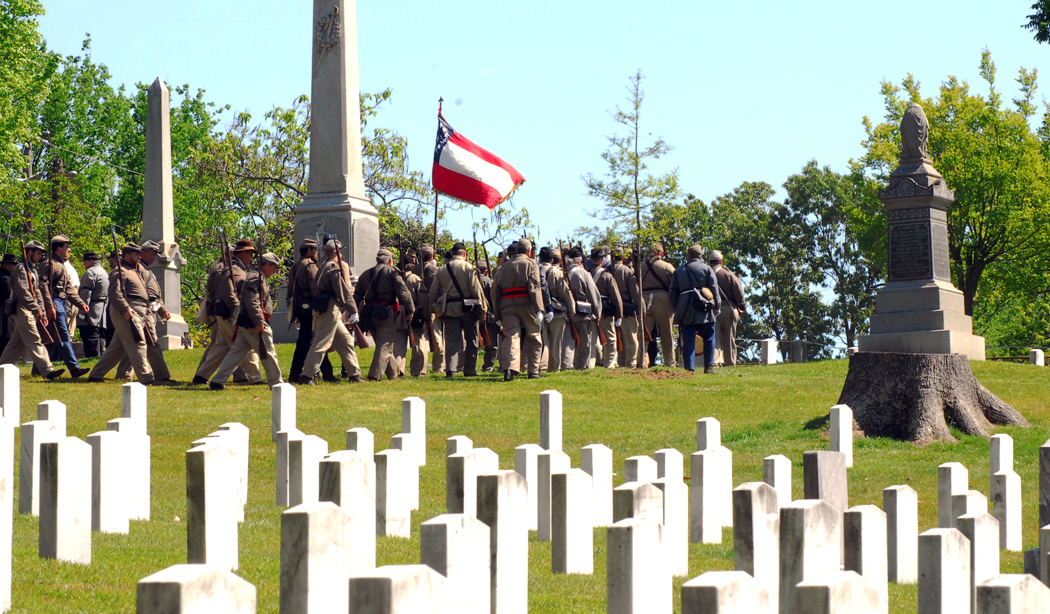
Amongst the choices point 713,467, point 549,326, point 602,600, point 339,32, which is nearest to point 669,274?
point 549,326

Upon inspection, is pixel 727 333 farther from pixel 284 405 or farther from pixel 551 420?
pixel 284 405

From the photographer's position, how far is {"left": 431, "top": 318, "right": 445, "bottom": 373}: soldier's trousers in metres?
18.2

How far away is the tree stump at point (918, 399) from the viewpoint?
1171 centimetres

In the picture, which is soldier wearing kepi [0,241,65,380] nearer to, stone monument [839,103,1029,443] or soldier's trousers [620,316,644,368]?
soldier's trousers [620,316,644,368]

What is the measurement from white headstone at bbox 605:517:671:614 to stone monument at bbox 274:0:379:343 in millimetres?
19214

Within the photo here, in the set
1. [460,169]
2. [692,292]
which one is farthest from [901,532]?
[460,169]

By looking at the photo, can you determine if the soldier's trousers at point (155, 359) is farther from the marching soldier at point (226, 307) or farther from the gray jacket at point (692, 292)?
the gray jacket at point (692, 292)

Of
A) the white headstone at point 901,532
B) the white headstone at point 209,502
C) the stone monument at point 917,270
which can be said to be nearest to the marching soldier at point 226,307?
the stone monument at point 917,270

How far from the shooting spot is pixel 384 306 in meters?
16.8

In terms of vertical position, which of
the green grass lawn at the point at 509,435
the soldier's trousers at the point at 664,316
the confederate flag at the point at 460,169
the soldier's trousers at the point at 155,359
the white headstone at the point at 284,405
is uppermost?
the confederate flag at the point at 460,169

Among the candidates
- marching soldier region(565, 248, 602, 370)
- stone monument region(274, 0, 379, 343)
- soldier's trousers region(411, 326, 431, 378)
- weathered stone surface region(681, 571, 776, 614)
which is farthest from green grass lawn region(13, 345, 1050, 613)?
stone monument region(274, 0, 379, 343)

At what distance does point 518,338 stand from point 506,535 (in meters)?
12.7

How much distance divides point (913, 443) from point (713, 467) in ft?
18.9

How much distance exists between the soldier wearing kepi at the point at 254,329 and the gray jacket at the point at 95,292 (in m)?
6.06
